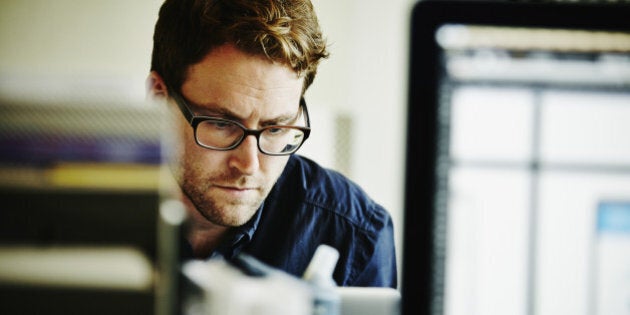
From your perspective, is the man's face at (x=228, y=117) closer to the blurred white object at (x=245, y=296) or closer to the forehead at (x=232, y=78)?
the forehead at (x=232, y=78)

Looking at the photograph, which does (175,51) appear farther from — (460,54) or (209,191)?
(460,54)

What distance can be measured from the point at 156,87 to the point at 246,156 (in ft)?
0.35

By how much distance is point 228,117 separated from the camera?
0.48 meters

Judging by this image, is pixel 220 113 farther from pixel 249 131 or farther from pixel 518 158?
pixel 518 158

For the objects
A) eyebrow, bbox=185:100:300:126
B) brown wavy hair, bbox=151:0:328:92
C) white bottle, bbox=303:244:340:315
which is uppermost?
brown wavy hair, bbox=151:0:328:92

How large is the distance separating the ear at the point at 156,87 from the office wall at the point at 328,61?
1 centimetres

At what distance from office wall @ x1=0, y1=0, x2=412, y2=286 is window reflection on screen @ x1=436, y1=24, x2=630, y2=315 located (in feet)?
0.32

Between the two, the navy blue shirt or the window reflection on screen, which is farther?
the navy blue shirt

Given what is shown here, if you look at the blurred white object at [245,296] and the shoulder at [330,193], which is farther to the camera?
the shoulder at [330,193]

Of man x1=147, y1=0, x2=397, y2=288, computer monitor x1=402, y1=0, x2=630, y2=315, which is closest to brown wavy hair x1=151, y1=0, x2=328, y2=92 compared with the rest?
man x1=147, y1=0, x2=397, y2=288

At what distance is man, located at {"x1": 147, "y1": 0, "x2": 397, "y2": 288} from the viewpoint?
1.56 feet

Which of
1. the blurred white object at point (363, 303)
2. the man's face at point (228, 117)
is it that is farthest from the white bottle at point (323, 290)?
the man's face at point (228, 117)

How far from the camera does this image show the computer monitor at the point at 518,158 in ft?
1.25

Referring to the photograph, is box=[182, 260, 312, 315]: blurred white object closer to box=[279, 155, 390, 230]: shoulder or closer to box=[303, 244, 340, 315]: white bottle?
box=[303, 244, 340, 315]: white bottle
